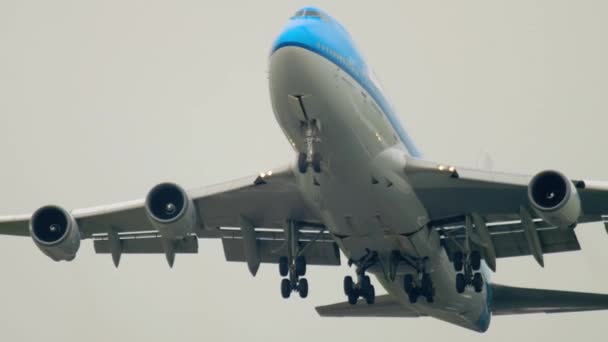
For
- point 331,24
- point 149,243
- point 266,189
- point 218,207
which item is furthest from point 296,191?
point 149,243

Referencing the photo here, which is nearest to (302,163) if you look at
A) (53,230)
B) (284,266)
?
(284,266)

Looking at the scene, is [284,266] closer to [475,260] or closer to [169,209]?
[169,209]

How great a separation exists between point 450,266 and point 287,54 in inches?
396

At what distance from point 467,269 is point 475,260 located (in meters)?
0.34

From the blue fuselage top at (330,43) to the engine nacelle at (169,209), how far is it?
5.20 meters

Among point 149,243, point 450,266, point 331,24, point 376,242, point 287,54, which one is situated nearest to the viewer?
point 287,54

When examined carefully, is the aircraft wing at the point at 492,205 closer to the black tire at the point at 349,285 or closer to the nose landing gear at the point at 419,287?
the nose landing gear at the point at 419,287

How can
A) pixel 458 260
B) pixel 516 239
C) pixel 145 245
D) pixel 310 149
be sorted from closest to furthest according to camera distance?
pixel 310 149, pixel 458 260, pixel 516 239, pixel 145 245

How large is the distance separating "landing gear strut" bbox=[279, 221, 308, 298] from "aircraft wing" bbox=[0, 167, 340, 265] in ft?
1.15

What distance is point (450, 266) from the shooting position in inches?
1303

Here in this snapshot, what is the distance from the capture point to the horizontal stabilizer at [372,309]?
119 ft

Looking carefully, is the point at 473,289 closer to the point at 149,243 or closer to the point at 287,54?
the point at 149,243

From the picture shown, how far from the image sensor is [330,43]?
87.2 feet

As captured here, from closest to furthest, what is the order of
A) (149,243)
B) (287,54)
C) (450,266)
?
(287,54) → (450,266) → (149,243)
